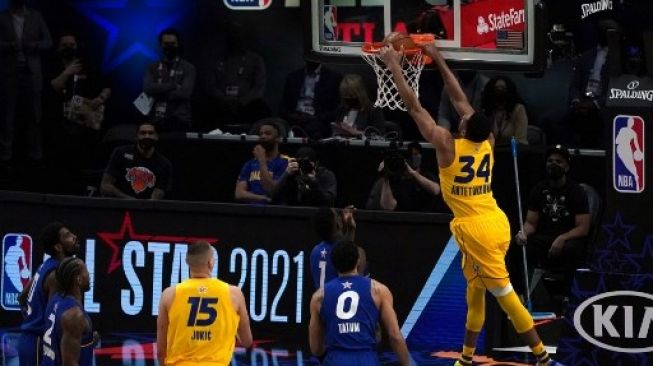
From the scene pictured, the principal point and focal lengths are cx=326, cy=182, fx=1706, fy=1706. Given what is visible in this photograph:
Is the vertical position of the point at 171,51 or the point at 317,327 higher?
the point at 171,51

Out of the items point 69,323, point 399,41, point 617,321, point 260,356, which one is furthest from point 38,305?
point 617,321

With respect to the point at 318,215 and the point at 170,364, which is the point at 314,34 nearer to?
the point at 318,215

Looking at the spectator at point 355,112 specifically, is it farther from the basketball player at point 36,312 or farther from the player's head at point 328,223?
the basketball player at point 36,312

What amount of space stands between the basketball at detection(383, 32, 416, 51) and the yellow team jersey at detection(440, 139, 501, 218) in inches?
41.4

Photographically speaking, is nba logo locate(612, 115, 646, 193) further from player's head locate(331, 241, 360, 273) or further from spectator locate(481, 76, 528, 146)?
spectator locate(481, 76, 528, 146)

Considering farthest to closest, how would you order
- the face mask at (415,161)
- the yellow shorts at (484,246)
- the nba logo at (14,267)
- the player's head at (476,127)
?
1. the face mask at (415,161)
2. the nba logo at (14,267)
3. the yellow shorts at (484,246)
4. the player's head at (476,127)

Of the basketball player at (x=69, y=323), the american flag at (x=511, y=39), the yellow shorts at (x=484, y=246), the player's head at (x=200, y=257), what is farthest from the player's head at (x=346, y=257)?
the american flag at (x=511, y=39)

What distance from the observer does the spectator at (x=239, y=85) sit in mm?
20766

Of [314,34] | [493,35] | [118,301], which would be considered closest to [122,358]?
[118,301]

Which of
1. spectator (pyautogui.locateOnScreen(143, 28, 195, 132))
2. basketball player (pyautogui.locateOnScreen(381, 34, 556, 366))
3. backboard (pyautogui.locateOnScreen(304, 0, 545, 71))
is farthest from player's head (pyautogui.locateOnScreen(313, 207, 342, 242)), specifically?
spectator (pyautogui.locateOnScreen(143, 28, 195, 132))

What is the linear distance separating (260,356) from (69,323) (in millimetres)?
4347

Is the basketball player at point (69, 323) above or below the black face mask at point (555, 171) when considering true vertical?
below

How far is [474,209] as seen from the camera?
14.4 meters

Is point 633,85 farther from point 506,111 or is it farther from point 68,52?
point 68,52
